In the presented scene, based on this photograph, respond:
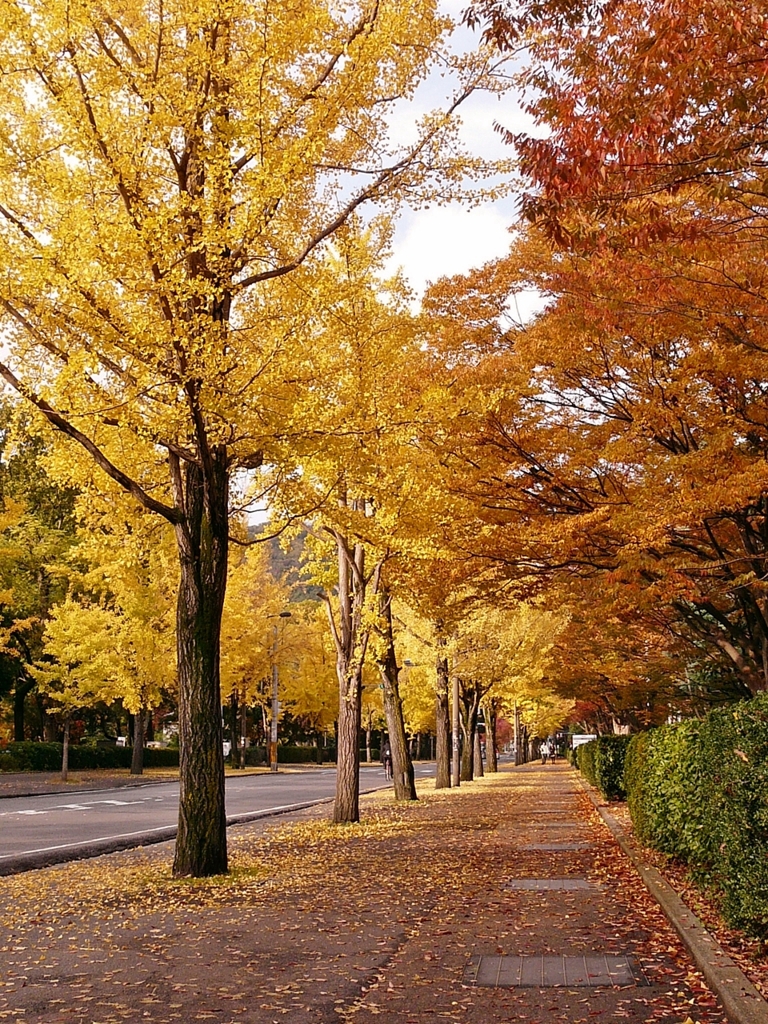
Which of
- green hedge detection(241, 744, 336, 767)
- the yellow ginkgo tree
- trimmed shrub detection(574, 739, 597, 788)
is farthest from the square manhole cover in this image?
green hedge detection(241, 744, 336, 767)

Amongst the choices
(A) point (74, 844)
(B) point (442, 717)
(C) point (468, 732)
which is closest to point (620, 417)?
(A) point (74, 844)

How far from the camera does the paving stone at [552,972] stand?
6.07m

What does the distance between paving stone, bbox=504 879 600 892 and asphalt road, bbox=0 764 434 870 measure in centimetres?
641

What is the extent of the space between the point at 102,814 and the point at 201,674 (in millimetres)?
12081

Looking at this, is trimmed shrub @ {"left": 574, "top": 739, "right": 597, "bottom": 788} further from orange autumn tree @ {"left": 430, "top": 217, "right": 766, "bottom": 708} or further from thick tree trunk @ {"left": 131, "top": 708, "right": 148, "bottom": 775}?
thick tree trunk @ {"left": 131, "top": 708, "right": 148, "bottom": 775}

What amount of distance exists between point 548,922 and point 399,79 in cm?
870

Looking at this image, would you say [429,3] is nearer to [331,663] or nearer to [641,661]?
[641,661]

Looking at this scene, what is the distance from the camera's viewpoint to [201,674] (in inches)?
428

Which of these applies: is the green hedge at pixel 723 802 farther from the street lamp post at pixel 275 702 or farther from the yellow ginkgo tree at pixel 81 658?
the street lamp post at pixel 275 702

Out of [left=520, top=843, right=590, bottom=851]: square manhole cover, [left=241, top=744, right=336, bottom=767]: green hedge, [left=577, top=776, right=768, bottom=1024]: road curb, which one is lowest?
[left=241, top=744, right=336, bottom=767]: green hedge

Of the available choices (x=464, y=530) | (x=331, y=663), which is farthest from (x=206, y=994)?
(x=331, y=663)

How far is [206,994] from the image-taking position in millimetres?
5895

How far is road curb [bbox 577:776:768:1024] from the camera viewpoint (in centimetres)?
506

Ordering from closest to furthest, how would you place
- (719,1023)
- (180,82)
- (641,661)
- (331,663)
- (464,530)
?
(719,1023) < (180,82) < (464,530) < (641,661) < (331,663)
